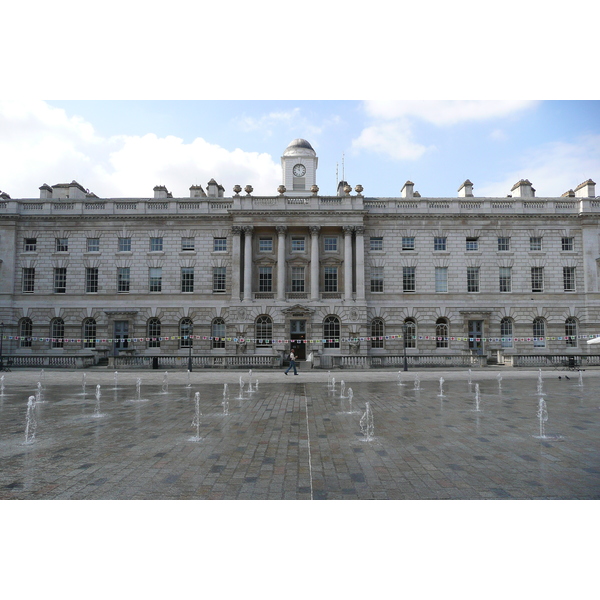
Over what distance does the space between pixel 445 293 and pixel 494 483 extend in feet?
107

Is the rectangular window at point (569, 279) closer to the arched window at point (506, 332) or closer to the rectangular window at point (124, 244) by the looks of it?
the arched window at point (506, 332)

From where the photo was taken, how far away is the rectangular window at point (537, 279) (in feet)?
123

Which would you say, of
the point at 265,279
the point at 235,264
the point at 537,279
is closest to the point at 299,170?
the point at 265,279

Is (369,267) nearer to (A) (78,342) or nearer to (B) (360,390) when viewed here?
(B) (360,390)

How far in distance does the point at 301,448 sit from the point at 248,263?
95.7ft

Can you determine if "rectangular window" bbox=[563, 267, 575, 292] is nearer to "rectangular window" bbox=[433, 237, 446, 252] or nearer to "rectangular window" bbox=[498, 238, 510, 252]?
"rectangular window" bbox=[498, 238, 510, 252]

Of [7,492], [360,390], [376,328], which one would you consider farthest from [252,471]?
[376,328]

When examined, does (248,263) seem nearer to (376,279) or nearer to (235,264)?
Answer: (235,264)

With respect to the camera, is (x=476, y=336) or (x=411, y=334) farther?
(x=411, y=334)

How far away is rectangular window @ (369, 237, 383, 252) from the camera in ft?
125

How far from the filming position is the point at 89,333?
1468 inches

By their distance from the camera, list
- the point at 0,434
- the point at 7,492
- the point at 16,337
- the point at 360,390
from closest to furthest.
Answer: the point at 7,492, the point at 0,434, the point at 360,390, the point at 16,337

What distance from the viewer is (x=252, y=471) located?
23.6ft

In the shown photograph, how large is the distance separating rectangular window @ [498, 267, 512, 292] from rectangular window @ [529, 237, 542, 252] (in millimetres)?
2911
